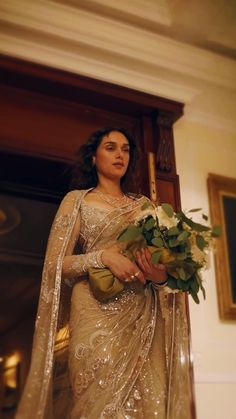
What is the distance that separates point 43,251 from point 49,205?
265 millimetres

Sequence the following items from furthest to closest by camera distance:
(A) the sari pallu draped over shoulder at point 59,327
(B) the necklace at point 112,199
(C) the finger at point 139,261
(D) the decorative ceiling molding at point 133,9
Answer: (D) the decorative ceiling molding at point 133,9 < (B) the necklace at point 112,199 < (C) the finger at point 139,261 < (A) the sari pallu draped over shoulder at point 59,327

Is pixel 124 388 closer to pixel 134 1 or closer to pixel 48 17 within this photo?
pixel 48 17

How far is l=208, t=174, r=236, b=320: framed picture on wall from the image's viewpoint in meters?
2.53

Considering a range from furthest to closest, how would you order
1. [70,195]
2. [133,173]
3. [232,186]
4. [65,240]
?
[232,186] < [133,173] < [70,195] < [65,240]

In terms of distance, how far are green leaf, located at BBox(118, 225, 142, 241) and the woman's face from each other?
1.29ft

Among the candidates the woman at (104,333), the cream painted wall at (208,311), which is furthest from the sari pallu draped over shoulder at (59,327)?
the cream painted wall at (208,311)

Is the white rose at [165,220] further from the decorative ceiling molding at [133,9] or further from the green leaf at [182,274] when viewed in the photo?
the decorative ceiling molding at [133,9]

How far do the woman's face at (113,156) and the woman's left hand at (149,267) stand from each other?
1.40ft

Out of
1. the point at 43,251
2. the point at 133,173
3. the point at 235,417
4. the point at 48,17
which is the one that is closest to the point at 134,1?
the point at 48,17

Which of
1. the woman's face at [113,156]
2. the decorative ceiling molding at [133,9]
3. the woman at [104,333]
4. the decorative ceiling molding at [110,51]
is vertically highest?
the decorative ceiling molding at [133,9]

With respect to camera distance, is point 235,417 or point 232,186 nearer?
point 235,417

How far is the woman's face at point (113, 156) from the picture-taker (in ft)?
6.63

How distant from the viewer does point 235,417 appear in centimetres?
235

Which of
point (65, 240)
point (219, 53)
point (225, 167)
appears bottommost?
point (65, 240)
